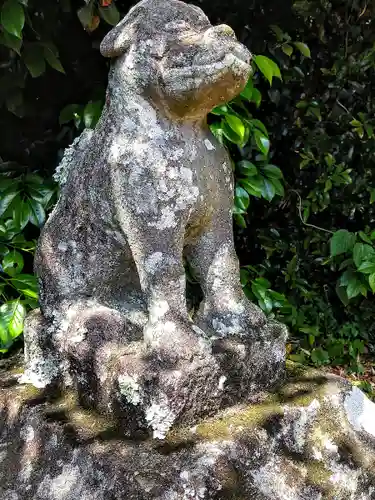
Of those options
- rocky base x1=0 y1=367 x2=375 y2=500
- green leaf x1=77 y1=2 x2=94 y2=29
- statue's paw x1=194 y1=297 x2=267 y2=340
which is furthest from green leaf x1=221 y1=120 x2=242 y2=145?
rocky base x1=0 y1=367 x2=375 y2=500

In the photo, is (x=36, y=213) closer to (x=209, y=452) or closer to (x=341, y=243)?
(x=209, y=452)

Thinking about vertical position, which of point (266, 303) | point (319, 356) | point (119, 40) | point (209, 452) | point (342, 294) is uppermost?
point (119, 40)

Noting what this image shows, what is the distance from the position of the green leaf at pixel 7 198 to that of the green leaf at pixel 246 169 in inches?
31.4

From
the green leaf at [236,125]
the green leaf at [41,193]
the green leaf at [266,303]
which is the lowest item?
the green leaf at [266,303]

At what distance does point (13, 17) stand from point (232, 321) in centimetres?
107

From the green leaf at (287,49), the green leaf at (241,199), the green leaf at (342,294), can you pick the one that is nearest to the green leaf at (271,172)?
the green leaf at (241,199)

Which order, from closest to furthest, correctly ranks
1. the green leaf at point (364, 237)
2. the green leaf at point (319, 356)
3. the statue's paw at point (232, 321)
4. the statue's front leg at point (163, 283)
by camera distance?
1. the statue's front leg at point (163, 283)
2. the statue's paw at point (232, 321)
3. the green leaf at point (364, 237)
4. the green leaf at point (319, 356)

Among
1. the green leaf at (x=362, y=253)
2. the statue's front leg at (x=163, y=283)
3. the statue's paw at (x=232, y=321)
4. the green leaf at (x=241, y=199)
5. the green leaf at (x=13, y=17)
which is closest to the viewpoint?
the statue's front leg at (x=163, y=283)

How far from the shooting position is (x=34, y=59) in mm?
1998

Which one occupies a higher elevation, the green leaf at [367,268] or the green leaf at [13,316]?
the green leaf at [13,316]

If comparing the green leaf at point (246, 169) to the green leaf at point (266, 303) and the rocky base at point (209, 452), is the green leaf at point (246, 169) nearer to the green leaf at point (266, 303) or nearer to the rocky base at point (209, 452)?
the green leaf at point (266, 303)

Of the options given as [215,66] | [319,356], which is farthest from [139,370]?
[319,356]

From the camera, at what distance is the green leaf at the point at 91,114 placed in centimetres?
204

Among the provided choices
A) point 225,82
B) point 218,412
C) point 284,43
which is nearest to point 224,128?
point 284,43
